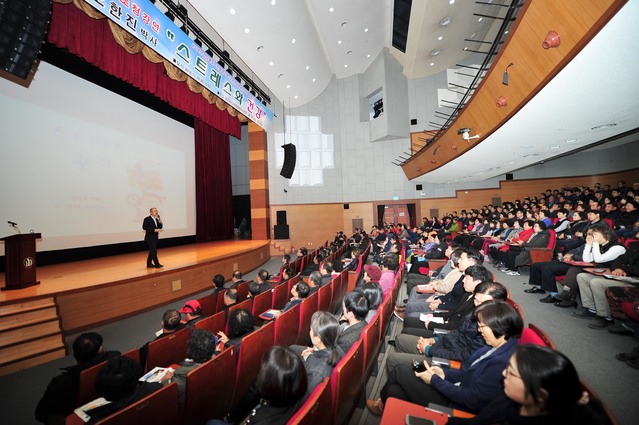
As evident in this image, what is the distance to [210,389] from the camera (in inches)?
67.6

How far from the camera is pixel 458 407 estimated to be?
154cm

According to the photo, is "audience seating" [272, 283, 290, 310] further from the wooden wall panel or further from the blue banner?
the blue banner

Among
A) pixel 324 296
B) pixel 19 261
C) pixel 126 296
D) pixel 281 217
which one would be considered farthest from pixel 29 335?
pixel 281 217

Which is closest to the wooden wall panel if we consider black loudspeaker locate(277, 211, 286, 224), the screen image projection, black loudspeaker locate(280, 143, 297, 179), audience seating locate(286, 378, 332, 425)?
the screen image projection

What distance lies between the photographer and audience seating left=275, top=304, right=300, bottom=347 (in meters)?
2.48

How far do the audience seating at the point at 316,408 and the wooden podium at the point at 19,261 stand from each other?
5203 millimetres

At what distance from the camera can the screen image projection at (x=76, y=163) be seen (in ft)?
16.3

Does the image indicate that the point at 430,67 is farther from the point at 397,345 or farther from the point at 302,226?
the point at 397,345

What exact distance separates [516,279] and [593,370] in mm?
3139

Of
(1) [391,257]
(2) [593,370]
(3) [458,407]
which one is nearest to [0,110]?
(1) [391,257]

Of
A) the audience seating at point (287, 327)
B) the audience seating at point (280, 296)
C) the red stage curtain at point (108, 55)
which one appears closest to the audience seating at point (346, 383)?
the audience seating at point (287, 327)

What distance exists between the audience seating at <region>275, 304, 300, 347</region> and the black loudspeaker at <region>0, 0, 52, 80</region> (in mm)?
5138

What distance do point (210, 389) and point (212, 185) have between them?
10539 mm

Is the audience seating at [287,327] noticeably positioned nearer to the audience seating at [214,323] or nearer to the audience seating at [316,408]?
the audience seating at [214,323]
